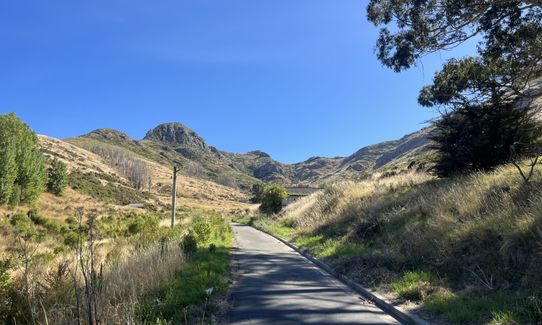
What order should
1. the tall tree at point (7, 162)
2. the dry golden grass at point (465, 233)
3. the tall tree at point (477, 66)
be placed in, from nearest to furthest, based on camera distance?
1. the dry golden grass at point (465, 233)
2. the tall tree at point (477, 66)
3. the tall tree at point (7, 162)

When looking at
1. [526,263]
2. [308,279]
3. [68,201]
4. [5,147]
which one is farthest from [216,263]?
[68,201]

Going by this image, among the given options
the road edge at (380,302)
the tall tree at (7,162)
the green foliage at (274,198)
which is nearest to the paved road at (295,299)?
the road edge at (380,302)

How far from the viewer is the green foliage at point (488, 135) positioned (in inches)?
627

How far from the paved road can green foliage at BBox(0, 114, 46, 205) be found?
159 ft

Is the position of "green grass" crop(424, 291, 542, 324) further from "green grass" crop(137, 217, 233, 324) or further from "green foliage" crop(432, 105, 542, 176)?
"green foliage" crop(432, 105, 542, 176)

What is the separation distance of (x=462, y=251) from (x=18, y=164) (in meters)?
60.4

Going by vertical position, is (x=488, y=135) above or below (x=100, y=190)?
below

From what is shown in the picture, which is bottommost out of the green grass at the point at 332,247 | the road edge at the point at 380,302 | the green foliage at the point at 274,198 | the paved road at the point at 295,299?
the paved road at the point at 295,299

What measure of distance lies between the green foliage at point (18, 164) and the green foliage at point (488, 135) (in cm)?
5076

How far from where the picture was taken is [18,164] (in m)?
56.4

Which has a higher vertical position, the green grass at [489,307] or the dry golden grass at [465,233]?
the dry golden grass at [465,233]

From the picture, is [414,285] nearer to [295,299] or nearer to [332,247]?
[295,299]

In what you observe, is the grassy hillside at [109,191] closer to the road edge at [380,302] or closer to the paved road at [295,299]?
the paved road at [295,299]

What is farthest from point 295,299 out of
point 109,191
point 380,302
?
point 109,191
